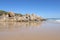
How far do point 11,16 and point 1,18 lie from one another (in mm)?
3096

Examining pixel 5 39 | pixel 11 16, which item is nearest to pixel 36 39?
pixel 5 39

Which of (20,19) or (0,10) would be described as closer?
(20,19)

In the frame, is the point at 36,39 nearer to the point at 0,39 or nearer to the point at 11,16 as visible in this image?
the point at 0,39

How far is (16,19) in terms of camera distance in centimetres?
2359

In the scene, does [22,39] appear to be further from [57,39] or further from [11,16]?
[11,16]

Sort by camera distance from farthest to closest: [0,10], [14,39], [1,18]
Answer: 1. [0,10]
2. [1,18]
3. [14,39]

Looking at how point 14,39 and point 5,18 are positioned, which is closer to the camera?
point 14,39

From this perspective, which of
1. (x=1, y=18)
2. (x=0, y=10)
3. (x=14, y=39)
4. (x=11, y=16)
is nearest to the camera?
(x=14, y=39)

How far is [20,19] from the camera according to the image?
78.3 feet

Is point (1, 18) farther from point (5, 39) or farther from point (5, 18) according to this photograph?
point (5, 39)

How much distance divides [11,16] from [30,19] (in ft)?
13.5

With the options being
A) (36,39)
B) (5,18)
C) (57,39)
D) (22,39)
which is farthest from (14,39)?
(5,18)

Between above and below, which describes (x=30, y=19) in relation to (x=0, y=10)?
below

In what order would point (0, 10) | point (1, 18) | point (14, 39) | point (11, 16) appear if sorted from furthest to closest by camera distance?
point (0, 10) < point (11, 16) < point (1, 18) < point (14, 39)
